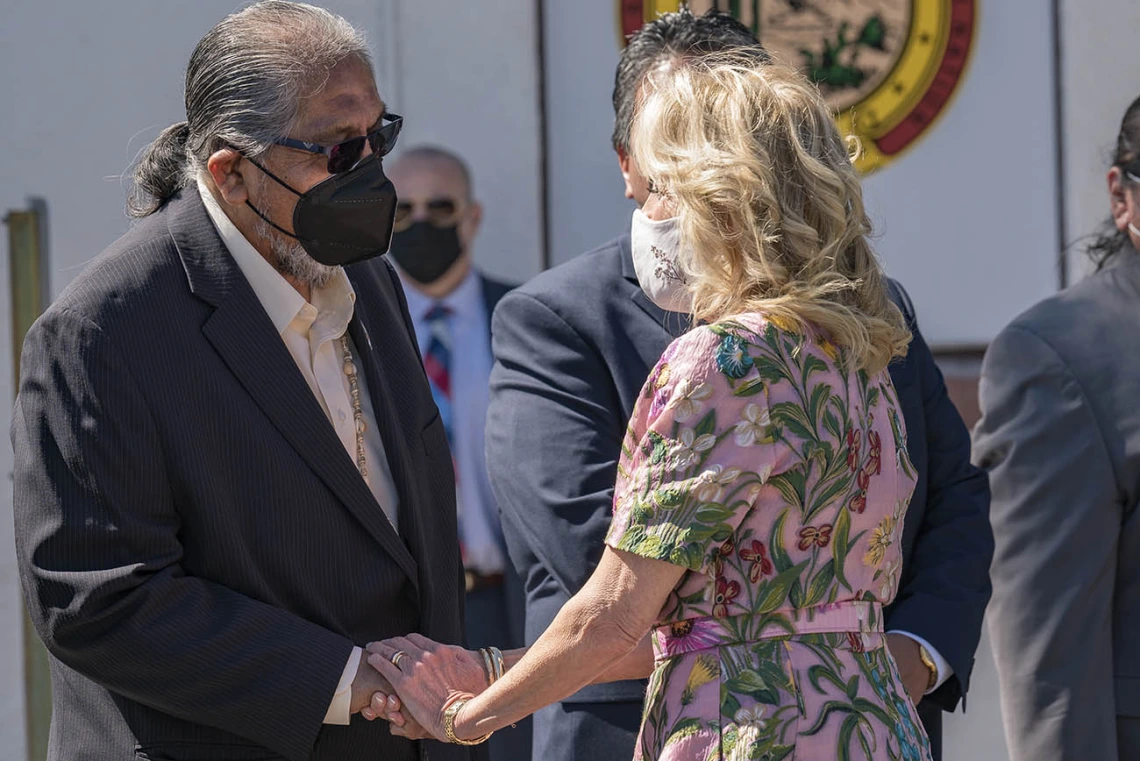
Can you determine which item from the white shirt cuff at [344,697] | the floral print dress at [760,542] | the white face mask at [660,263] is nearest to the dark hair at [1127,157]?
the white face mask at [660,263]

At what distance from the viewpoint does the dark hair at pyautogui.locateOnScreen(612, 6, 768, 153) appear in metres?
3.10

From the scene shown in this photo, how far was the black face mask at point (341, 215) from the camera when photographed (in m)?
2.30

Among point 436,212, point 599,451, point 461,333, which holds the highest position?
point 436,212

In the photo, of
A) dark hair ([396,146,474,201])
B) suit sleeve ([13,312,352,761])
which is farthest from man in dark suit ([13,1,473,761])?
dark hair ([396,146,474,201])

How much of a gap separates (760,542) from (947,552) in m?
0.90

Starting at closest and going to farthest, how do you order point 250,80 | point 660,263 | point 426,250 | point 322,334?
point 250,80 < point 322,334 < point 660,263 < point 426,250

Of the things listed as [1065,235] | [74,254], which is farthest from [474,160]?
[1065,235]

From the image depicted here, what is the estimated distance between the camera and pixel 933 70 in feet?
14.0

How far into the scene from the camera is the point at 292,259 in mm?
2346

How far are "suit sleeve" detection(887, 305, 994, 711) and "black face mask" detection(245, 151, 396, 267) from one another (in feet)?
3.62

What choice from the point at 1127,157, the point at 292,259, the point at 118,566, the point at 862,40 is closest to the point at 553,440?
the point at 292,259

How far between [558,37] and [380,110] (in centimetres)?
197

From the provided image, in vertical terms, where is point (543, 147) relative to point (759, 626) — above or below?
above

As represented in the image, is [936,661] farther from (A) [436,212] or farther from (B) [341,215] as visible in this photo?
(A) [436,212]
